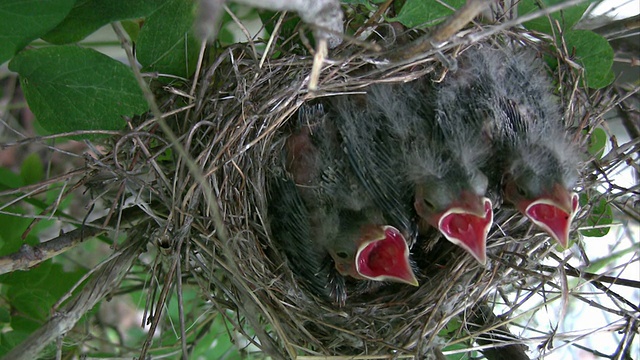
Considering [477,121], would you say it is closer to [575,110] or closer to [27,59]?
[575,110]

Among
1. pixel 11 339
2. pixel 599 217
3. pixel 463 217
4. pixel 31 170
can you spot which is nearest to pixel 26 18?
pixel 31 170

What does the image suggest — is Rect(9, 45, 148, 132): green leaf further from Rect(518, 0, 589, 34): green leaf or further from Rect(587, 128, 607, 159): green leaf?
Rect(587, 128, 607, 159): green leaf

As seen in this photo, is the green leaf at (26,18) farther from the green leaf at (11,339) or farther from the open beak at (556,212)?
the open beak at (556,212)

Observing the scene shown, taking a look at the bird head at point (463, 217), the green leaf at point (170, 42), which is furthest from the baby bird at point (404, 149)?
the green leaf at point (170, 42)

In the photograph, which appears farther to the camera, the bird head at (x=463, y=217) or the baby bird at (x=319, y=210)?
the baby bird at (x=319, y=210)

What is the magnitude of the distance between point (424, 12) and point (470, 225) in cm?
40

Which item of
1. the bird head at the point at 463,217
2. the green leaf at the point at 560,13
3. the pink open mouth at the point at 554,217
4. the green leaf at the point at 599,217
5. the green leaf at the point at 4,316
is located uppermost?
the green leaf at the point at 560,13

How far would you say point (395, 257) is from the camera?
111 cm

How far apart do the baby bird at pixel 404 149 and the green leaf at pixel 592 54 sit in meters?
0.26

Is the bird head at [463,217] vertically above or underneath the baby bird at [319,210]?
underneath

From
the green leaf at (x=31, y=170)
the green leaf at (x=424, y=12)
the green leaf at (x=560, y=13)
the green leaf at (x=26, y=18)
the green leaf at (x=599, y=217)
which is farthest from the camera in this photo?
the green leaf at (x=31, y=170)

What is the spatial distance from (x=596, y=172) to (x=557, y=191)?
0.71 ft

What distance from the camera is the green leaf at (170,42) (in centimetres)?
93

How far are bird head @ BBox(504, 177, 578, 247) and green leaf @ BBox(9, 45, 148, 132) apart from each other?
75 centimetres
